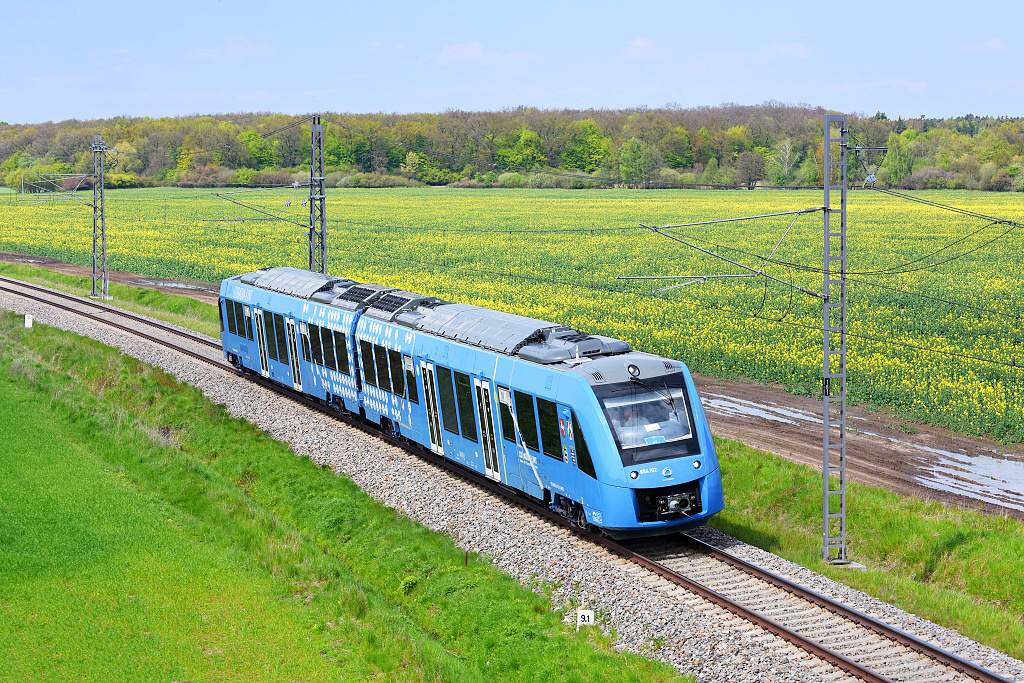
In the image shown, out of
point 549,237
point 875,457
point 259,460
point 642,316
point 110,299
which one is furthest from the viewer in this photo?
point 549,237

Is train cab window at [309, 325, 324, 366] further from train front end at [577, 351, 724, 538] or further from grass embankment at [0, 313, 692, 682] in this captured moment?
train front end at [577, 351, 724, 538]

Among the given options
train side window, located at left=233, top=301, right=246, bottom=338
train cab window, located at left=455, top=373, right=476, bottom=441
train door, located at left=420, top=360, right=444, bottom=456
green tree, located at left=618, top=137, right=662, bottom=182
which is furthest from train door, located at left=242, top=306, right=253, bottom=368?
green tree, located at left=618, top=137, right=662, bottom=182

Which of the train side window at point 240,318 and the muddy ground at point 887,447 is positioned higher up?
the train side window at point 240,318

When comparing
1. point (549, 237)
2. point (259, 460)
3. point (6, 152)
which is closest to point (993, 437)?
point (259, 460)

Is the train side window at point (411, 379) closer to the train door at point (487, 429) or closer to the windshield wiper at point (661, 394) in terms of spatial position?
the train door at point (487, 429)

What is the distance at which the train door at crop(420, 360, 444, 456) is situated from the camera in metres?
21.9

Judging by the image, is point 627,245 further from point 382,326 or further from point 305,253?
point 382,326

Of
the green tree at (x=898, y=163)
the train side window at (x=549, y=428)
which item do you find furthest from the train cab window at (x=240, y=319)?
the green tree at (x=898, y=163)

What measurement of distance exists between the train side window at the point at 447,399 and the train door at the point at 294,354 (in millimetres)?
8995

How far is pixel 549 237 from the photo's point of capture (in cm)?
8650

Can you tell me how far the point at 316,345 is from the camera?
28141mm

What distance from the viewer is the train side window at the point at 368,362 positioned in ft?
82.0

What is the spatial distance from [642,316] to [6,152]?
6354 inches

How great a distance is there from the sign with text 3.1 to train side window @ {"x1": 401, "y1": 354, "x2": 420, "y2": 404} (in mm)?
9069
